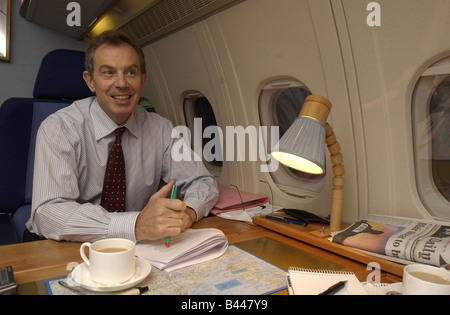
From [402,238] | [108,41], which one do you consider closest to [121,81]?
[108,41]

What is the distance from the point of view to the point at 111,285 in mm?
908

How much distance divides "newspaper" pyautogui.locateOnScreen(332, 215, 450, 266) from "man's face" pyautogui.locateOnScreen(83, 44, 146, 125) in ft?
3.81

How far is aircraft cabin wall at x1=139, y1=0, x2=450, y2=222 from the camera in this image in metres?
1.28

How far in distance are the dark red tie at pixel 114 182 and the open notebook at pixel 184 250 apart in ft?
1.54

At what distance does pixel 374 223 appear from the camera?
1312 millimetres

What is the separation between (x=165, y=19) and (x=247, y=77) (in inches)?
31.9

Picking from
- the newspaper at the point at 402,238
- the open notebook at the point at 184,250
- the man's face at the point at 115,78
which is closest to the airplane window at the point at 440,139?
the newspaper at the point at 402,238

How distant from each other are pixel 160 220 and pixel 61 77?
1419 millimetres

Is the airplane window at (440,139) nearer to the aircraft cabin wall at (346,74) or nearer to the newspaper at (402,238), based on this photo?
the aircraft cabin wall at (346,74)

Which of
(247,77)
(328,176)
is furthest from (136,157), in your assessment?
(328,176)

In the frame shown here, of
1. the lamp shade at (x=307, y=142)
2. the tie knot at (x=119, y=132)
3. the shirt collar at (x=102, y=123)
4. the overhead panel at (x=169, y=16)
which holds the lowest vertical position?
the lamp shade at (x=307, y=142)

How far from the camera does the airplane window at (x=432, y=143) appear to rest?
1.33 meters

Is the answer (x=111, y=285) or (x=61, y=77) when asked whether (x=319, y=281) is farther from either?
(x=61, y=77)
